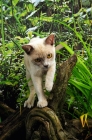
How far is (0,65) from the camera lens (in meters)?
2.06

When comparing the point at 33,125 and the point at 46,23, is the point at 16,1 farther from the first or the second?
the point at 33,125

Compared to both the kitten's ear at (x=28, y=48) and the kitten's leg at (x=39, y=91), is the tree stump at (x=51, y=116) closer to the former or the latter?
the kitten's leg at (x=39, y=91)

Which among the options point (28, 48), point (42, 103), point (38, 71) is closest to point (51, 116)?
point (42, 103)

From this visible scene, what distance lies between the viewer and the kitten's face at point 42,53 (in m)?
1.27

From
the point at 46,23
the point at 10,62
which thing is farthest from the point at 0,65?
the point at 46,23

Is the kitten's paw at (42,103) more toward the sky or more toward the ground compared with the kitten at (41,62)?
more toward the ground

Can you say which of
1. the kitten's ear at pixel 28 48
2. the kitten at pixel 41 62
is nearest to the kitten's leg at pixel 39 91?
the kitten at pixel 41 62

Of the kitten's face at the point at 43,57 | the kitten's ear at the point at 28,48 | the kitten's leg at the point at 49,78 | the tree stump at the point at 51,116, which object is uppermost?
the kitten's ear at the point at 28,48

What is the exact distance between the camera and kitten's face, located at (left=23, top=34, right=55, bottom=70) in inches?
49.8

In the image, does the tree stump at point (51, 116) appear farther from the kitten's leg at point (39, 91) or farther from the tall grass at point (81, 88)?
the tall grass at point (81, 88)

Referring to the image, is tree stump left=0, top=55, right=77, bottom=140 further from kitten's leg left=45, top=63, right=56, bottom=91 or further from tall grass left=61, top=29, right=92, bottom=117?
tall grass left=61, top=29, right=92, bottom=117

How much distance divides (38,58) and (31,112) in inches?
10.5

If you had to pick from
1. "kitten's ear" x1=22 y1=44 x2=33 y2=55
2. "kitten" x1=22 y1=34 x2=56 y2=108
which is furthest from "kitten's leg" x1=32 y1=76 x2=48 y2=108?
"kitten's ear" x1=22 y1=44 x2=33 y2=55

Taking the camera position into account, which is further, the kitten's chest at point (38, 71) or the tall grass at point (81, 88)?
the tall grass at point (81, 88)
